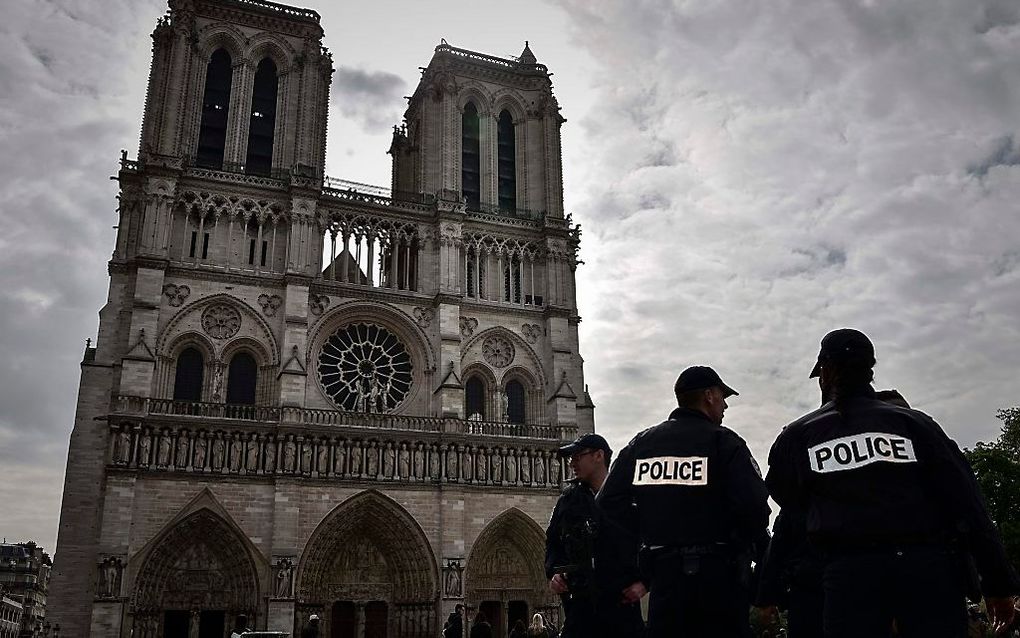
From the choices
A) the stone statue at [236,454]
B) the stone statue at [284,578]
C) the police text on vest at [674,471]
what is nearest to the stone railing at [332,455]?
the stone statue at [236,454]

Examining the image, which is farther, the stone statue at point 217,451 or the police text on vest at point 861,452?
the stone statue at point 217,451

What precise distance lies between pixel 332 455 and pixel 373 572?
3.97 m

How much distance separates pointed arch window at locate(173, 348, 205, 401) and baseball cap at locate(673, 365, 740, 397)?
25.0 metres

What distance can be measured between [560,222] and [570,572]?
28.6 meters

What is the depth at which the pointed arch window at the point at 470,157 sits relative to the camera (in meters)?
34.0

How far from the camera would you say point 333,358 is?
2953 centimetres

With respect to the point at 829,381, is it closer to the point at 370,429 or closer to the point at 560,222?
the point at 370,429

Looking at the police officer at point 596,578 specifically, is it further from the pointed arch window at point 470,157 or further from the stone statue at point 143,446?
the pointed arch window at point 470,157

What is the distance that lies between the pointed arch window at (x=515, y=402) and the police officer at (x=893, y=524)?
27430 millimetres

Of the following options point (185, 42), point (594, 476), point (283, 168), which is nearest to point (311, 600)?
point (283, 168)

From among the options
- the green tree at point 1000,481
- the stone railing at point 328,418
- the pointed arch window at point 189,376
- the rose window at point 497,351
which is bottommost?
the green tree at point 1000,481

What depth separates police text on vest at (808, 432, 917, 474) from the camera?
3.62 meters

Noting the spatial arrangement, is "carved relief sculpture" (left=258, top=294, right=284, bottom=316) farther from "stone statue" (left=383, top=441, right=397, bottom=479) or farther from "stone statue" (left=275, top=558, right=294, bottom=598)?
"stone statue" (left=275, top=558, right=294, bottom=598)

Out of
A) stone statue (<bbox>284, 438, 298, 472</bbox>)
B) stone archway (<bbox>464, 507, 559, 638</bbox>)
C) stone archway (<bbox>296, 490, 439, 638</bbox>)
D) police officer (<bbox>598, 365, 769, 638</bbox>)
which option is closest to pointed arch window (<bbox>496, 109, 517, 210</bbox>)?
stone archway (<bbox>464, 507, 559, 638</bbox>)
